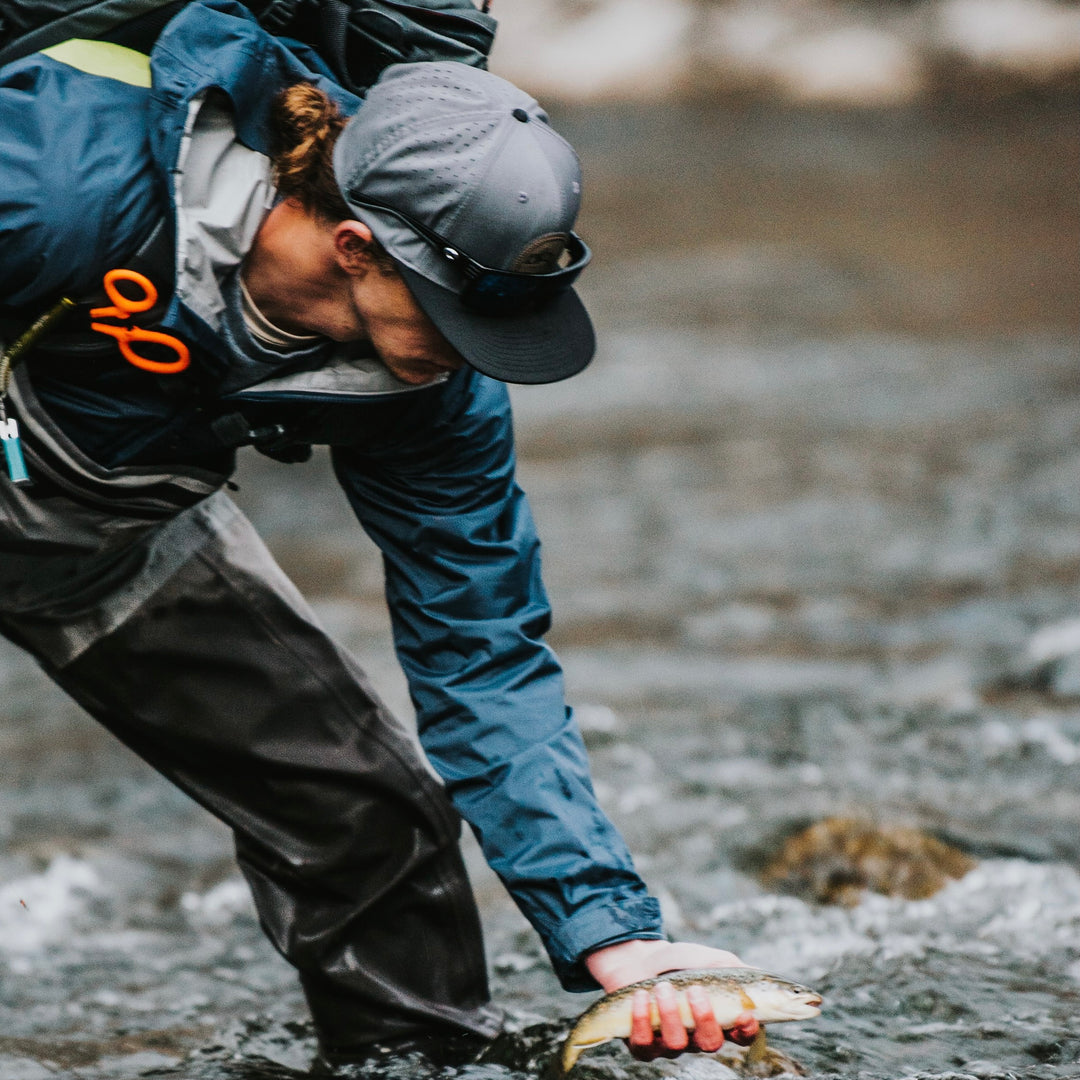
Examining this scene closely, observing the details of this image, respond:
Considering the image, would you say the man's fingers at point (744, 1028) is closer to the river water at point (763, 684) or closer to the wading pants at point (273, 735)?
the river water at point (763, 684)

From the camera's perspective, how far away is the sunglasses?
8.61 ft

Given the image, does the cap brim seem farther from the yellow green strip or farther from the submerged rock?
Result: the submerged rock

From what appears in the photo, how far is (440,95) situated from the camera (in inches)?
104

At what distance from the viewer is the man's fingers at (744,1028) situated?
2.60 meters

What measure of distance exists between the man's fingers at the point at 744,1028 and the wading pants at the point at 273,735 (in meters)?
1.06

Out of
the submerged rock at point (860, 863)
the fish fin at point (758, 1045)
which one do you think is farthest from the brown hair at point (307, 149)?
the submerged rock at point (860, 863)


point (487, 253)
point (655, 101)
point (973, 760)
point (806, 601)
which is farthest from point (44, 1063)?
point (655, 101)

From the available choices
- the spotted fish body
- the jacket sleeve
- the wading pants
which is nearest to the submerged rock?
the wading pants

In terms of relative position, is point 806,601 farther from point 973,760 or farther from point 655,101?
point 655,101

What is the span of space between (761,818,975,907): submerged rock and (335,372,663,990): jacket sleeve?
5.60ft

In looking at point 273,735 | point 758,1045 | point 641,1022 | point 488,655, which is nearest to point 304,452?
point 488,655

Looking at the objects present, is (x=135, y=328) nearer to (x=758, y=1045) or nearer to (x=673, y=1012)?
(x=673, y=1012)

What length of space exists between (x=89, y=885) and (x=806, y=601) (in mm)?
3716

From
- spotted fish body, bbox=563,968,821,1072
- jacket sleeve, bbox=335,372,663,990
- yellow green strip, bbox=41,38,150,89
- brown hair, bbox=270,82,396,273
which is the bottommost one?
spotted fish body, bbox=563,968,821,1072
